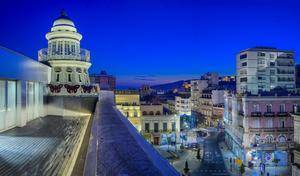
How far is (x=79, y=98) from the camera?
16094 mm

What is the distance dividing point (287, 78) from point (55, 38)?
43740 millimetres

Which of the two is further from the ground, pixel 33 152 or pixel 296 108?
pixel 33 152

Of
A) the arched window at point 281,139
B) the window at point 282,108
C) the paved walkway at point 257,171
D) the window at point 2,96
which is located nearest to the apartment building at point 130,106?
the paved walkway at point 257,171

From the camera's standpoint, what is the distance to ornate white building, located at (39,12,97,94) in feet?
69.3

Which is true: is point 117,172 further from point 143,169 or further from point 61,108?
point 61,108

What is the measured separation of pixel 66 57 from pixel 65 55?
0.16m

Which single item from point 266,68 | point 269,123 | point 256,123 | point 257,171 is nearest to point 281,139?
point 269,123

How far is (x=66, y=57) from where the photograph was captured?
21641 mm

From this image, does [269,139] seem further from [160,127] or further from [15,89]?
[15,89]

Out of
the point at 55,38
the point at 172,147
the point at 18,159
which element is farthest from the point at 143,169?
the point at 172,147

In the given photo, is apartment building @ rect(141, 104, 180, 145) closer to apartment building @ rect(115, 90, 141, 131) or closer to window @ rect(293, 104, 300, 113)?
apartment building @ rect(115, 90, 141, 131)

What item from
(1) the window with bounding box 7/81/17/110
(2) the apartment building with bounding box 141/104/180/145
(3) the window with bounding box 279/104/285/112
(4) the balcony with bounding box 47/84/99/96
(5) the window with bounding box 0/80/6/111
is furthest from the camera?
(2) the apartment building with bounding box 141/104/180/145

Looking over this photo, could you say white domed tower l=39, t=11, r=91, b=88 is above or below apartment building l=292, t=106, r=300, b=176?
above

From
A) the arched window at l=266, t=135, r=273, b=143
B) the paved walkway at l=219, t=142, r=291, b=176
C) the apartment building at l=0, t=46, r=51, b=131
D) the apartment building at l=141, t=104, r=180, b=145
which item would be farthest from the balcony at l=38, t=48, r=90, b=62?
the apartment building at l=141, t=104, r=180, b=145
